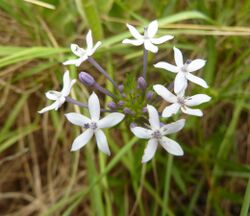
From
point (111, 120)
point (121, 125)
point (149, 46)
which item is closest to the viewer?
point (111, 120)

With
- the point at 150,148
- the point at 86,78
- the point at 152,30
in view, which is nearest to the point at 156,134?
the point at 150,148

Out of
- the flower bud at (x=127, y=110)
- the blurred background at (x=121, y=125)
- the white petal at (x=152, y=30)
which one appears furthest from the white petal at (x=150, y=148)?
the blurred background at (x=121, y=125)

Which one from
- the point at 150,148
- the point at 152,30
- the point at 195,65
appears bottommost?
the point at 150,148

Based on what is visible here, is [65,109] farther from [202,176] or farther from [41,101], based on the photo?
[202,176]

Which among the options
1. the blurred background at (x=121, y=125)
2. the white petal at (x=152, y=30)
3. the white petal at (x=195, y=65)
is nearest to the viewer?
the white petal at (x=195, y=65)

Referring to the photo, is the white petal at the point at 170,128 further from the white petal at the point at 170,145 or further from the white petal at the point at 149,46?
the white petal at the point at 149,46

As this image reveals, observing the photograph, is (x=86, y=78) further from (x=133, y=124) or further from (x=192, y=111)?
(x=192, y=111)
